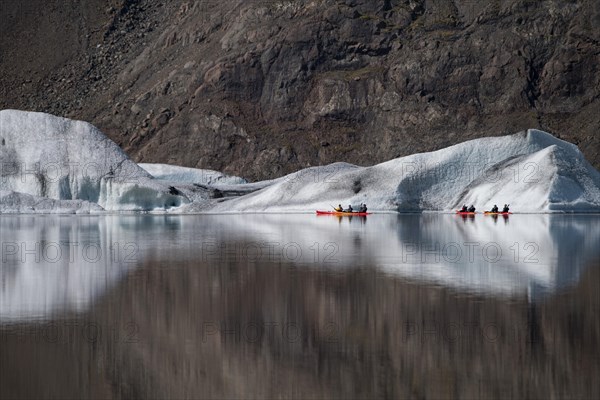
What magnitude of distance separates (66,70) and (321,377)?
105m

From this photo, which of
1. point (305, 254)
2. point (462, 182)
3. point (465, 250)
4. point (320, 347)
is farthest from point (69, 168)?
point (320, 347)

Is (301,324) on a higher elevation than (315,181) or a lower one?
lower

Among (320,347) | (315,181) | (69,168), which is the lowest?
(320,347)

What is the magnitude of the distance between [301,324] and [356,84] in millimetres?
73838

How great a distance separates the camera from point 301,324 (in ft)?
40.9

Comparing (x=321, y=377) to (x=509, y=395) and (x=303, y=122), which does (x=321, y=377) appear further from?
(x=303, y=122)

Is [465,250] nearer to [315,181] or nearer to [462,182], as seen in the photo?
[462,182]

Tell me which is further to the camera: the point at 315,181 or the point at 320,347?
the point at 315,181

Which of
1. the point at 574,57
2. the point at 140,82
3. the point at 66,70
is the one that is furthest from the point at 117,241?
the point at 66,70

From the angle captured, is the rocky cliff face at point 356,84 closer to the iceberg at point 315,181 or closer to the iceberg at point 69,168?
the iceberg at point 315,181

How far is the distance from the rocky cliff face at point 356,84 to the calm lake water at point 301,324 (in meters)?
59.4

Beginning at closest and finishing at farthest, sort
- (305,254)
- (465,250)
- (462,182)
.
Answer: (305,254)
(465,250)
(462,182)

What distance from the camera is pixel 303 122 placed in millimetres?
85812

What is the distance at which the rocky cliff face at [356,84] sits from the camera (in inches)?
3206
